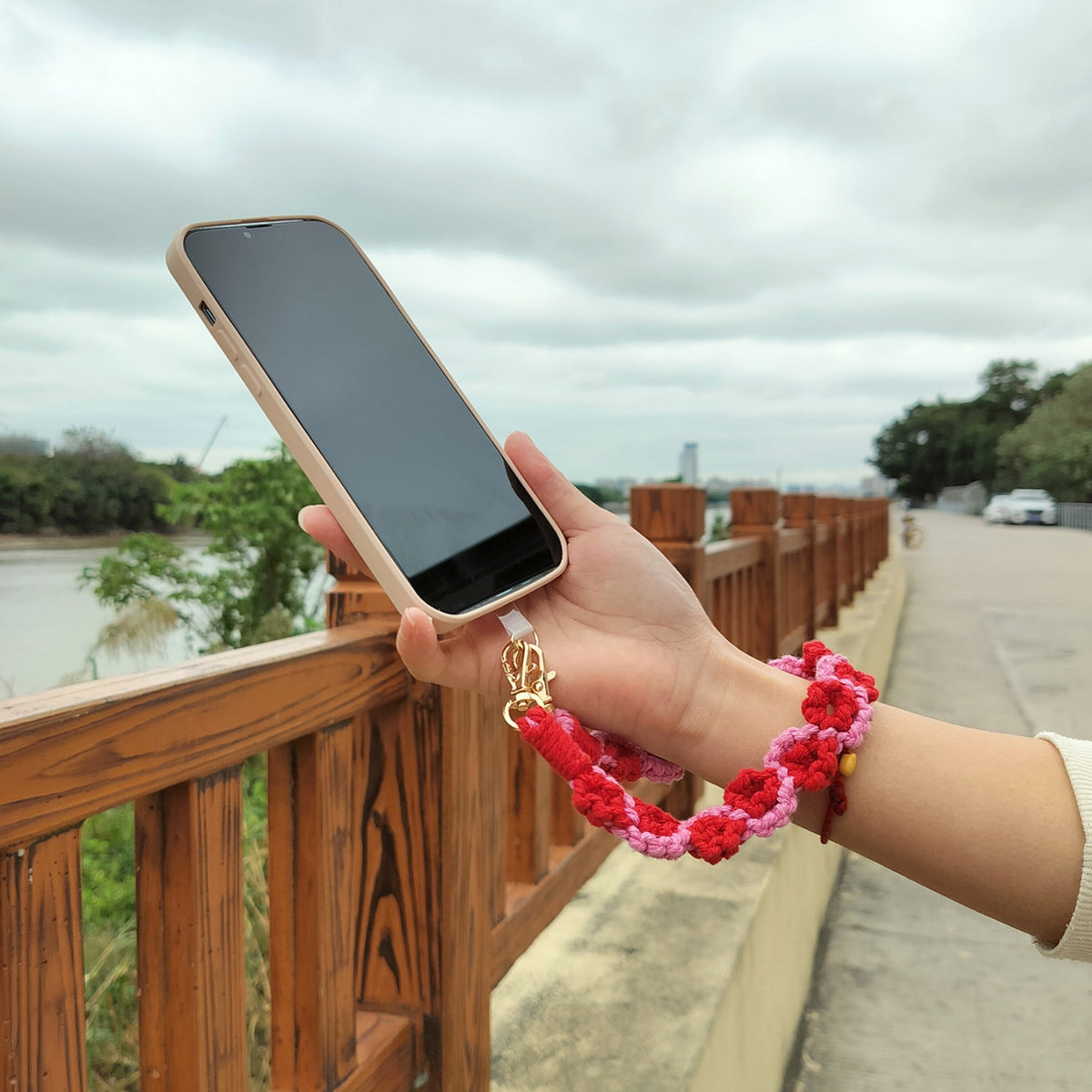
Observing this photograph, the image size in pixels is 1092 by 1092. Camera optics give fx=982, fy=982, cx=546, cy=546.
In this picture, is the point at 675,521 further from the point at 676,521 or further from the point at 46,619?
the point at 46,619

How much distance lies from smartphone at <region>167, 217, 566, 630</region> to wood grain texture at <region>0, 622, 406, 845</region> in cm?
17

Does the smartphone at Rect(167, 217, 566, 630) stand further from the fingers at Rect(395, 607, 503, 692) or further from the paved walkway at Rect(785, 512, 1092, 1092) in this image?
the paved walkway at Rect(785, 512, 1092, 1092)

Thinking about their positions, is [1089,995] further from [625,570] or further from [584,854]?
[625,570]

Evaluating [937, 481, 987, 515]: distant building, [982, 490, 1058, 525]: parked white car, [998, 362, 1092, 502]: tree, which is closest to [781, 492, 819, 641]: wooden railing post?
[982, 490, 1058, 525]: parked white car

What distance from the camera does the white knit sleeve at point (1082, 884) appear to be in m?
1.11

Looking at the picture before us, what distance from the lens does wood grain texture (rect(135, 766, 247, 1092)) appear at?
3.21 ft

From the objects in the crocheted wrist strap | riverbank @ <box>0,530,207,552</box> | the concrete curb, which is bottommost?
the concrete curb

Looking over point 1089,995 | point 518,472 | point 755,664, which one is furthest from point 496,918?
point 1089,995

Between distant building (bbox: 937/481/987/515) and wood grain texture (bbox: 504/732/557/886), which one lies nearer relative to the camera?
wood grain texture (bbox: 504/732/557/886)

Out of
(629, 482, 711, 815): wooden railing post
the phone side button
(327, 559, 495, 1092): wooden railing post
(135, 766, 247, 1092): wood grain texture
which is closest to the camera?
(135, 766, 247, 1092): wood grain texture

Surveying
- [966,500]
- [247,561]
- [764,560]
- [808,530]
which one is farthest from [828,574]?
[966,500]

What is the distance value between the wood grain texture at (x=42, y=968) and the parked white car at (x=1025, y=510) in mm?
38893

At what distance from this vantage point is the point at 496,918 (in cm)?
195

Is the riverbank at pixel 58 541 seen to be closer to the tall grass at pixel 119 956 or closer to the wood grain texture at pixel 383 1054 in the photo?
the tall grass at pixel 119 956
